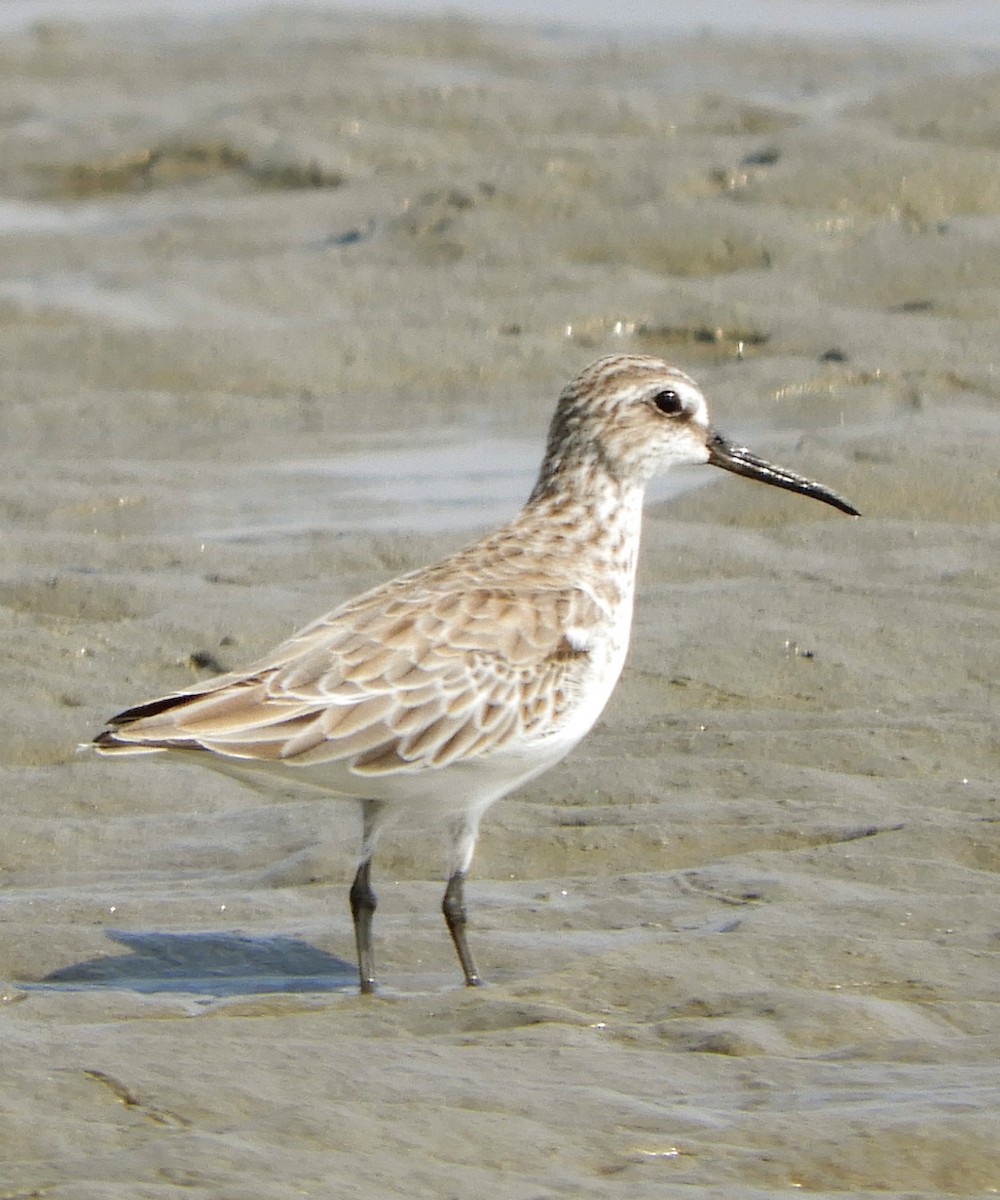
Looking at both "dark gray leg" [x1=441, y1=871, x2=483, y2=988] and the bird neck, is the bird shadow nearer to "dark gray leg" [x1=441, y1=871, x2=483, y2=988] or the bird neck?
"dark gray leg" [x1=441, y1=871, x2=483, y2=988]

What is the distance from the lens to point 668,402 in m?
7.30

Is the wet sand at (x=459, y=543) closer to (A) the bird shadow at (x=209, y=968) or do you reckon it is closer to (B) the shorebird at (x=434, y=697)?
(A) the bird shadow at (x=209, y=968)

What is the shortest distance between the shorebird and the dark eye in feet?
1.94

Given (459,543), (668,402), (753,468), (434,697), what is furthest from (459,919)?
(459,543)

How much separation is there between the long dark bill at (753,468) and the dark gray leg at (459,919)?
6.07 feet

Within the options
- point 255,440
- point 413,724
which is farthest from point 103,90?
point 413,724

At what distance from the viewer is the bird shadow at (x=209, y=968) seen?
6.03 m

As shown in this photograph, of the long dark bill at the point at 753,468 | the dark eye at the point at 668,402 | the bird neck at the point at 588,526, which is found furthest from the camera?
the long dark bill at the point at 753,468

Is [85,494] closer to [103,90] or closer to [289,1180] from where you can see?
[289,1180]

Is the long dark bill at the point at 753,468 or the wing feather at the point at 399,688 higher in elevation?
the long dark bill at the point at 753,468

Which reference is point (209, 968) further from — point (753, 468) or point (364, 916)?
point (753, 468)

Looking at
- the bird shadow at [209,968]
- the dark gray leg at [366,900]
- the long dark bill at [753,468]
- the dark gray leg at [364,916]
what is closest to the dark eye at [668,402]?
the long dark bill at [753,468]

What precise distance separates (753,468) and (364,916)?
2281mm

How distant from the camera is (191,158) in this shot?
58.0 ft
